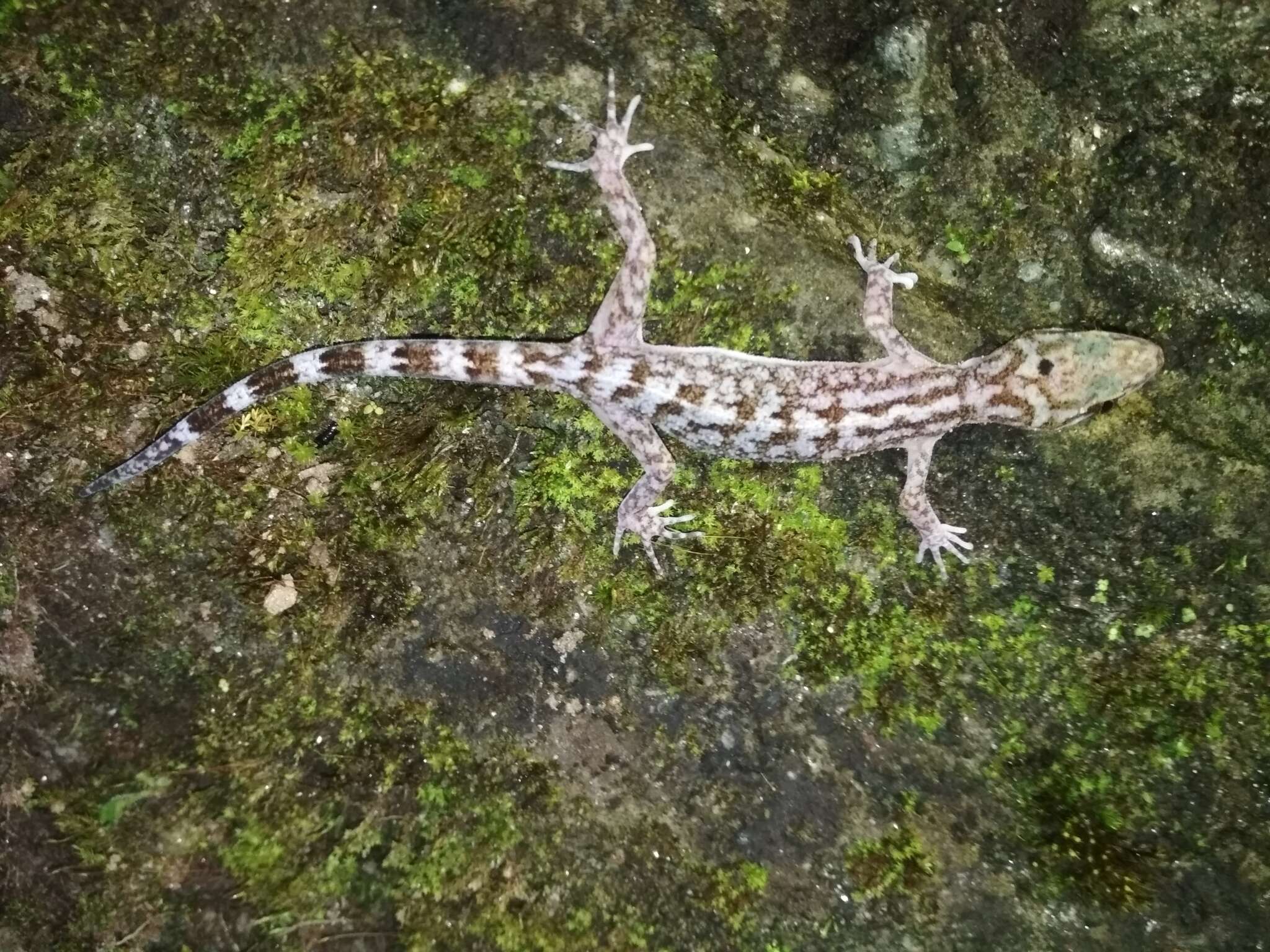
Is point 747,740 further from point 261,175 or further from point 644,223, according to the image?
point 261,175

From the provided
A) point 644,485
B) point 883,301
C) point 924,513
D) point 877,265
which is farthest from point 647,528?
point 877,265

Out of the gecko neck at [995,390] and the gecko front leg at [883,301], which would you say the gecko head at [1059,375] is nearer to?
the gecko neck at [995,390]

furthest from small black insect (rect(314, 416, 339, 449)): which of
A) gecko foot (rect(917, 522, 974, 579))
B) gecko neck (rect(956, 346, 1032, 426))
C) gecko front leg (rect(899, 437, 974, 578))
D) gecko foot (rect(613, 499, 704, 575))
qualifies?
gecko neck (rect(956, 346, 1032, 426))

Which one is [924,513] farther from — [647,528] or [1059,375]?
[647,528]

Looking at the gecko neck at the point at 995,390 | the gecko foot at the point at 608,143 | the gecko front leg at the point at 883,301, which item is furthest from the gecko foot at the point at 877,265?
the gecko foot at the point at 608,143

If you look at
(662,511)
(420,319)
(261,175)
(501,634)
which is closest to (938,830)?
(662,511)

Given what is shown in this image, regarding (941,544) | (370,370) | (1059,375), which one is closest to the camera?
(370,370)

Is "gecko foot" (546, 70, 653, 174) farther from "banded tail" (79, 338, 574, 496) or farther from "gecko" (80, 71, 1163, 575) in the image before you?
"banded tail" (79, 338, 574, 496)
